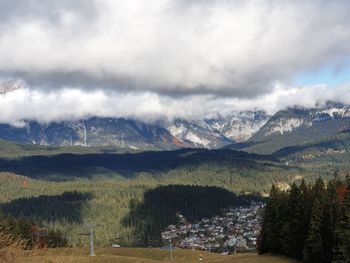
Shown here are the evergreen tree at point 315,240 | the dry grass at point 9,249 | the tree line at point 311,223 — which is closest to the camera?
the dry grass at point 9,249

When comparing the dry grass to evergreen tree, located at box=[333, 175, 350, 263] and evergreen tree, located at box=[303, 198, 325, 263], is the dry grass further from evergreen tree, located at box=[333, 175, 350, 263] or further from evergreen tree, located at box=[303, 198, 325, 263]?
evergreen tree, located at box=[303, 198, 325, 263]

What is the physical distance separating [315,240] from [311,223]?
2.32 m

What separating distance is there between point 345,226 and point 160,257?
74.7 m

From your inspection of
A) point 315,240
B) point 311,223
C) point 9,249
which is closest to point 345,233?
point 315,240

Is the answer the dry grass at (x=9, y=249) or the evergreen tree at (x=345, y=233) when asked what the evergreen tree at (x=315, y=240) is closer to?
the evergreen tree at (x=345, y=233)

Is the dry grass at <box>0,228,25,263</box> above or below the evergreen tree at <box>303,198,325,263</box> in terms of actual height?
above

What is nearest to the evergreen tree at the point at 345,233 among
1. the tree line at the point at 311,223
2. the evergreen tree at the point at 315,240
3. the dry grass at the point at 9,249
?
the tree line at the point at 311,223

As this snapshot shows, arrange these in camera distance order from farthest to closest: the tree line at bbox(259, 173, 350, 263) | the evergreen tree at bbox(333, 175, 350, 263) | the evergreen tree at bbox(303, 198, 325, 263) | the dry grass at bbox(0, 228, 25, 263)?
the evergreen tree at bbox(303, 198, 325, 263)
the tree line at bbox(259, 173, 350, 263)
the evergreen tree at bbox(333, 175, 350, 263)
the dry grass at bbox(0, 228, 25, 263)

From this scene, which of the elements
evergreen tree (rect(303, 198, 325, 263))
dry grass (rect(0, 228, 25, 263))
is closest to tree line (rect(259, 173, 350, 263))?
evergreen tree (rect(303, 198, 325, 263))

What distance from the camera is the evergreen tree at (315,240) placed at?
202 ft

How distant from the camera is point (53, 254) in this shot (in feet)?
40.5

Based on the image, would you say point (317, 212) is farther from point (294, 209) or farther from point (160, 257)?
point (160, 257)

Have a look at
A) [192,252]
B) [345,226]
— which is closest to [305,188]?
[345,226]

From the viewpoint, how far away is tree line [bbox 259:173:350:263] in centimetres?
5831
